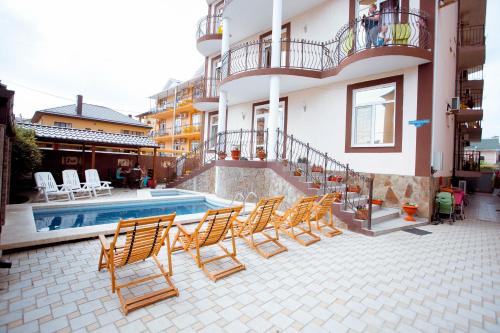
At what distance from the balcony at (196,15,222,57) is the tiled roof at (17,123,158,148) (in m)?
6.68

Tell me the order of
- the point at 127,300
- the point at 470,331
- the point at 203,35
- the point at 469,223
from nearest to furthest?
the point at 470,331 < the point at 127,300 < the point at 469,223 < the point at 203,35

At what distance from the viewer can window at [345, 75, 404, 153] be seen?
799 cm

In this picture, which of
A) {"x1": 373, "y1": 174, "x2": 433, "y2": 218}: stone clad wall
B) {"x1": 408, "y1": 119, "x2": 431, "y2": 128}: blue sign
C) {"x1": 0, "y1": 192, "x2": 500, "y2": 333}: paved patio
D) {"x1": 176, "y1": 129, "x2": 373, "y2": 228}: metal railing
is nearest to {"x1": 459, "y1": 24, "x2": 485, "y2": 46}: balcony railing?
{"x1": 408, "y1": 119, "x2": 431, "y2": 128}: blue sign

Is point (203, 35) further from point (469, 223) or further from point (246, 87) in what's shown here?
point (469, 223)

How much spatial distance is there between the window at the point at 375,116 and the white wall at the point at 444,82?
3.49ft

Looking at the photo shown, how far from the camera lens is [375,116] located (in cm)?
859

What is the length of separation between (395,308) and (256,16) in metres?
12.5

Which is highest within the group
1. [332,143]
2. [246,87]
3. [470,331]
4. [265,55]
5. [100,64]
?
[100,64]

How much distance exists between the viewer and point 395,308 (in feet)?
9.32

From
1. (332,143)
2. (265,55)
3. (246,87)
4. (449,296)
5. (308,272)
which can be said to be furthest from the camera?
(265,55)

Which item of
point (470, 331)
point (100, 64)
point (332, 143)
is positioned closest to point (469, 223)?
point (332, 143)

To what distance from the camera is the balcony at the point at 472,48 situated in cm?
1102

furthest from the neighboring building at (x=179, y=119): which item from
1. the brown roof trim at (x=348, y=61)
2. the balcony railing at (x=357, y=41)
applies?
the brown roof trim at (x=348, y=61)

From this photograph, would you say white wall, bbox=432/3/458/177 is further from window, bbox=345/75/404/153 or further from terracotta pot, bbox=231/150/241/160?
terracotta pot, bbox=231/150/241/160
